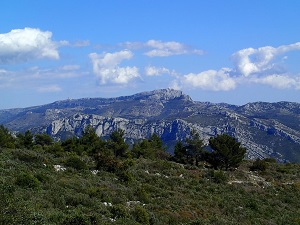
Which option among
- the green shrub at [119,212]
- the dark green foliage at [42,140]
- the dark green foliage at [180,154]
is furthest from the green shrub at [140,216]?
the dark green foliage at [42,140]

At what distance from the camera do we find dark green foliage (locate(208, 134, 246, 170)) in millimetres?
56653

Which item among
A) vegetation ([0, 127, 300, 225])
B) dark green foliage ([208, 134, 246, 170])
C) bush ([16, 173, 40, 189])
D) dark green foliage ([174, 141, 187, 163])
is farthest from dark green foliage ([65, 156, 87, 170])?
dark green foliage ([174, 141, 187, 163])

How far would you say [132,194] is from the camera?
27.9 meters

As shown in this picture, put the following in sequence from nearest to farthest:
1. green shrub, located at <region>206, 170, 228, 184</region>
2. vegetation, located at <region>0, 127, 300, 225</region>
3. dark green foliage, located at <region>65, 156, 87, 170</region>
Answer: vegetation, located at <region>0, 127, 300, 225</region> < dark green foliage, located at <region>65, 156, 87, 170</region> < green shrub, located at <region>206, 170, 228, 184</region>

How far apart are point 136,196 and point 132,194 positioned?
418 mm

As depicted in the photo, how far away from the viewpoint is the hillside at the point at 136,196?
733 inches

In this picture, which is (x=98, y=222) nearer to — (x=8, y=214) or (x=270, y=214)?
(x=8, y=214)

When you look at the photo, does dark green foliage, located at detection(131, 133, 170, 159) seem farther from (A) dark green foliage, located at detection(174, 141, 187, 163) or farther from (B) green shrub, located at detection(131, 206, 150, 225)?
(B) green shrub, located at detection(131, 206, 150, 225)

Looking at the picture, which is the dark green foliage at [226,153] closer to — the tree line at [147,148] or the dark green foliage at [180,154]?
the tree line at [147,148]

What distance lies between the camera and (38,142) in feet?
249

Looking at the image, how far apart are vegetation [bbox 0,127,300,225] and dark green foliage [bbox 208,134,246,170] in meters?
4.67

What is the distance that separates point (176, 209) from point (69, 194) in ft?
27.9

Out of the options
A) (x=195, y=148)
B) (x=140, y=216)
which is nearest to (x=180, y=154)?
(x=195, y=148)

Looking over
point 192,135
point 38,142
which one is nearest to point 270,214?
point 192,135
